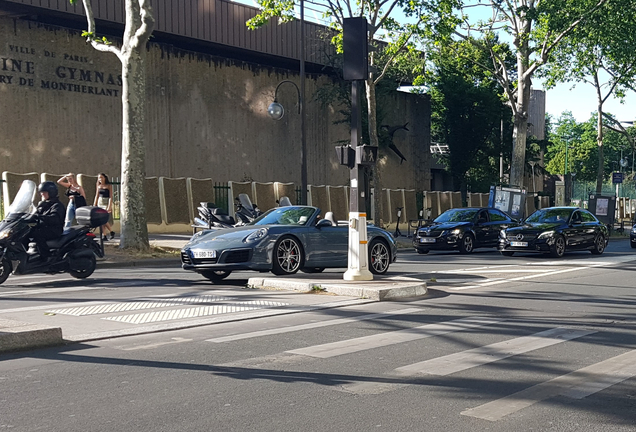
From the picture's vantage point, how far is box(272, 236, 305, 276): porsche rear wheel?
522 inches

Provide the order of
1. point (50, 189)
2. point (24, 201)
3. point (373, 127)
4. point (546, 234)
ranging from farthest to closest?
point (373, 127)
point (546, 234)
point (50, 189)
point (24, 201)

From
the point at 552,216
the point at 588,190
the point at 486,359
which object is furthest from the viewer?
the point at 588,190

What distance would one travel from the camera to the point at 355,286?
11617 millimetres

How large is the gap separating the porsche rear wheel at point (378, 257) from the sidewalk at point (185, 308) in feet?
3.58

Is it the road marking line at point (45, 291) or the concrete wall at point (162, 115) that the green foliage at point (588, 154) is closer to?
the concrete wall at point (162, 115)

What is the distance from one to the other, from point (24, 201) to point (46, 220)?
1.53 ft

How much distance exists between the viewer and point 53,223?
12.8 metres

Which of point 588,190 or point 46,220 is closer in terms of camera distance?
point 46,220

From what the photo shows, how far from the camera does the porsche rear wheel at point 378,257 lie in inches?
578

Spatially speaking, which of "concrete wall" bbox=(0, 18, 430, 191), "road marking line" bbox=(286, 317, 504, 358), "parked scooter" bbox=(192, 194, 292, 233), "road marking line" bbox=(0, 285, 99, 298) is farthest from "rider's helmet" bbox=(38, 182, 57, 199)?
"concrete wall" bbox=(0, 18, 430, 191)

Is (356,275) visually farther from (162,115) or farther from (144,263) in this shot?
(162,115)

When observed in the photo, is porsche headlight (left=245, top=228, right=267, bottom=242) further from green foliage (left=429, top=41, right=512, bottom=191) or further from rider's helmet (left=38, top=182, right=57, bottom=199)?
green foliage (left=429, top=41, right=512, bottom=191)

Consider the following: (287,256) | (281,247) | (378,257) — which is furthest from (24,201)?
(378,257)

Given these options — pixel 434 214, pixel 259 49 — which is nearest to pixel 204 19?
pixel 259 49
